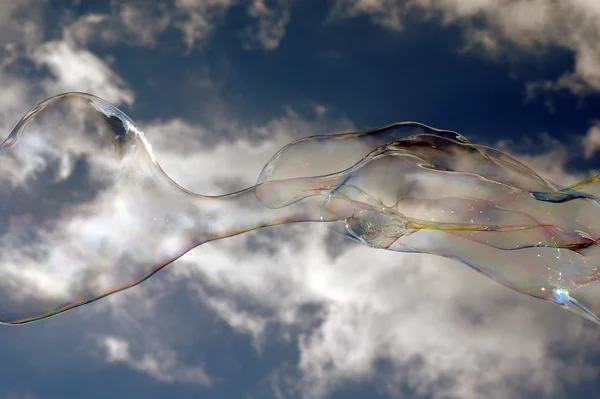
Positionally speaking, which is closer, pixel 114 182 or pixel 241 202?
pixel 114 182

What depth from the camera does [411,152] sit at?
813 centimetres

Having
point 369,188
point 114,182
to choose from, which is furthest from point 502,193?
point 114,182

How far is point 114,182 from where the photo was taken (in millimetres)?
7770

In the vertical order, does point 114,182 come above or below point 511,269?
above

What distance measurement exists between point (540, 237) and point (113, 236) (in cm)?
550

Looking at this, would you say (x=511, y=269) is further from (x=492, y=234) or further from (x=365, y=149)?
(x=365, y=149)

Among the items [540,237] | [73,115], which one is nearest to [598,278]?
[540,237]

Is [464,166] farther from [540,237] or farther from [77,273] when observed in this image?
[77,273]

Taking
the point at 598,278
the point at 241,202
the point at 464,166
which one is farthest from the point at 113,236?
the point at 598,278

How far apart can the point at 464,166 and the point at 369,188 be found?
1.31m

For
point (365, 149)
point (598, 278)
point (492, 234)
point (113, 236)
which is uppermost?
point (365, 149)

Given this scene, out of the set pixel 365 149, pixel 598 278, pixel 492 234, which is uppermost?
pixel 365 149

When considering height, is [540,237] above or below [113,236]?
below

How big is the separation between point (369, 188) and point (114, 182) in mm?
3244
